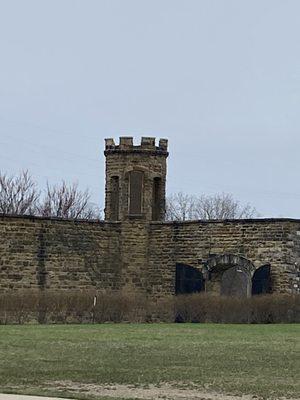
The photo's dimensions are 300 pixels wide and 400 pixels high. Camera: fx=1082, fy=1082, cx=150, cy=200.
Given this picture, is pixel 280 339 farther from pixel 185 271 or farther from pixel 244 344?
pixel 185 271

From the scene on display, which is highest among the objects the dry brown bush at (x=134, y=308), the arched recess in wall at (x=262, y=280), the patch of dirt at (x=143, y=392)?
the arched recess in wall at (x=262, y=280)

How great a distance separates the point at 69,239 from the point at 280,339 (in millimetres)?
15261

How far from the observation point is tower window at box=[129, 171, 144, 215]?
4153 cm

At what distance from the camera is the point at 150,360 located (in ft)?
65.3

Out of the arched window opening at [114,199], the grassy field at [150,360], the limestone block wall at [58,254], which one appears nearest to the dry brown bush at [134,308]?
the limestone block wall at [58,254]

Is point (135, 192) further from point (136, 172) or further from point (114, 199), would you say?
point (114, 199)

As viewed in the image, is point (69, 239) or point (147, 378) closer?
point (147, 378)

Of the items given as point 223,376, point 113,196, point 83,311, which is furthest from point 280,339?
point 113,196

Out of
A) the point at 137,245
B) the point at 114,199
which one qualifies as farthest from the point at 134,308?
the point at 114,199

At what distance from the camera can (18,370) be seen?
1809 centimetres

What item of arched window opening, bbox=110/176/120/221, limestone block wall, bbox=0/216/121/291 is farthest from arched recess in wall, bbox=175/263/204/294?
arched window opening, bbox=110/176/120/221

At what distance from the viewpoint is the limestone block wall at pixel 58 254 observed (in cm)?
3847

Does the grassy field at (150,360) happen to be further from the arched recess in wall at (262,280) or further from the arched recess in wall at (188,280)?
the arched recess in wall at (188,280)

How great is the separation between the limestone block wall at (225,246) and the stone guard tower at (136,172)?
3.42 feet
